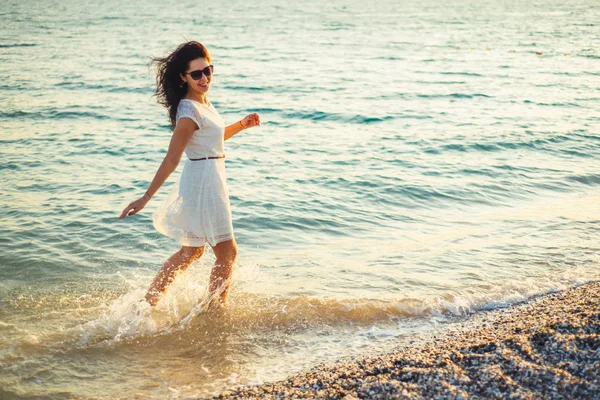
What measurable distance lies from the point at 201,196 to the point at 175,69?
105cm

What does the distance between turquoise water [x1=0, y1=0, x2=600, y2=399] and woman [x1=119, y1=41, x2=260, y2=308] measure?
2.81 ft

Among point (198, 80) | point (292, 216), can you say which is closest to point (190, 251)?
point (198, 80)

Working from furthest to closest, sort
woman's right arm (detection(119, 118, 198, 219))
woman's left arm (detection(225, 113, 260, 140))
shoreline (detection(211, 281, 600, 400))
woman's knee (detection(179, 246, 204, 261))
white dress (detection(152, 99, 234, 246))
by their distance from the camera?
woman's left arm (detection(225, 113, 260, 140)), woman's knee (detection(179, 246, 204, 261)), white dress (detection(152, 99, 234, 246)), woman's right arm (detection(119, 118, 198, 219)), shoreline (detection(211, 281, 600, 400))

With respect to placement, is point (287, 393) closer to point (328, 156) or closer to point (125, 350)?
point (125, 350)

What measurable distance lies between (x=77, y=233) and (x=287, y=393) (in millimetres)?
4786

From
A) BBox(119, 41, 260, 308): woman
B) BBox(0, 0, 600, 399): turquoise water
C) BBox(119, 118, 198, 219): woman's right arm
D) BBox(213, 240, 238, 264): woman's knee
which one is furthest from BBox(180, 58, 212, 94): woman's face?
BBox(0, 0, 600, 399): turquoise water

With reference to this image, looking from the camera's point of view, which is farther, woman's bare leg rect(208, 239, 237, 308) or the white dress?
woman's bare leg rect(208, 239, 237, 308)

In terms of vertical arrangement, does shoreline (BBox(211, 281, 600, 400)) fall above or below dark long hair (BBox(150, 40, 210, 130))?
below

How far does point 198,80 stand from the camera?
518 centimetres

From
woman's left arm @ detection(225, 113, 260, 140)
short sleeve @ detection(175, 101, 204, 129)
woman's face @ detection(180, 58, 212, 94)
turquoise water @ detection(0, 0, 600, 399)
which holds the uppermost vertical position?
woman's face @ detection(180, 58, 212, 94)

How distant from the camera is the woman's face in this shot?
5.16 metres

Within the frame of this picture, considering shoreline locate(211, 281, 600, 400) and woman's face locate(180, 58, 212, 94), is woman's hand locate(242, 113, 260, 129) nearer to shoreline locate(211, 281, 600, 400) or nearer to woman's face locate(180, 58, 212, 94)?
woman's face locate(180, 58, 212, 94)

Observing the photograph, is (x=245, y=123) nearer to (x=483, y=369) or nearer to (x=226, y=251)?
(x=226, y=251)

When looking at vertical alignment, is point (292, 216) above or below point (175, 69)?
below
